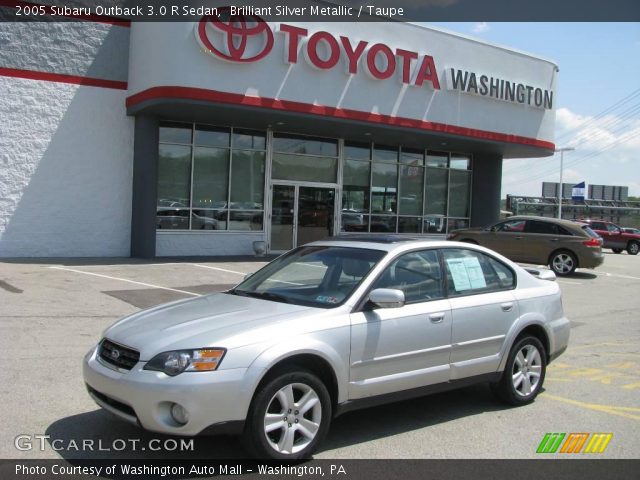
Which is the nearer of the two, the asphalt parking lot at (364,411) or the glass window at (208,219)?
the asphalt parking lot at (364,411)

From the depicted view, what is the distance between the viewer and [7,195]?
50.4 feet

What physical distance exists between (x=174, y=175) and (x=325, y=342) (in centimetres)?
1355

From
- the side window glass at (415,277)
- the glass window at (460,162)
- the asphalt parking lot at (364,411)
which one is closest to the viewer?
the asphalt parking lot at (364,411)

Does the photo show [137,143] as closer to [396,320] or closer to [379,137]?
[379,137]

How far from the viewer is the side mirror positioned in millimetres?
4695

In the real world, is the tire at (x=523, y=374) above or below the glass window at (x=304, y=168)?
below

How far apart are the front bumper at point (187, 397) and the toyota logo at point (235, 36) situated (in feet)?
39.3

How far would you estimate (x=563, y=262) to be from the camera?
1772cm

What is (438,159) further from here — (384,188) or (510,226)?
(510,226)

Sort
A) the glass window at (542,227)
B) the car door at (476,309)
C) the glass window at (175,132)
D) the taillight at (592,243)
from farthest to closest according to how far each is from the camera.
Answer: the glass window at (542,227) < the taillight at (592,243) < the glass window at (175,132) < the car door at (476,309)

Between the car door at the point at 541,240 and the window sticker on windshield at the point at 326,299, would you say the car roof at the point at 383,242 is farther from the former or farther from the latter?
the car door at the point at 541,240

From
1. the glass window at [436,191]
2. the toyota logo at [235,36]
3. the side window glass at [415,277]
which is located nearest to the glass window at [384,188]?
the glass window at [436,191]

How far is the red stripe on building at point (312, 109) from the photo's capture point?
47.6 ft

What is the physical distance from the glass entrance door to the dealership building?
0.04 m
